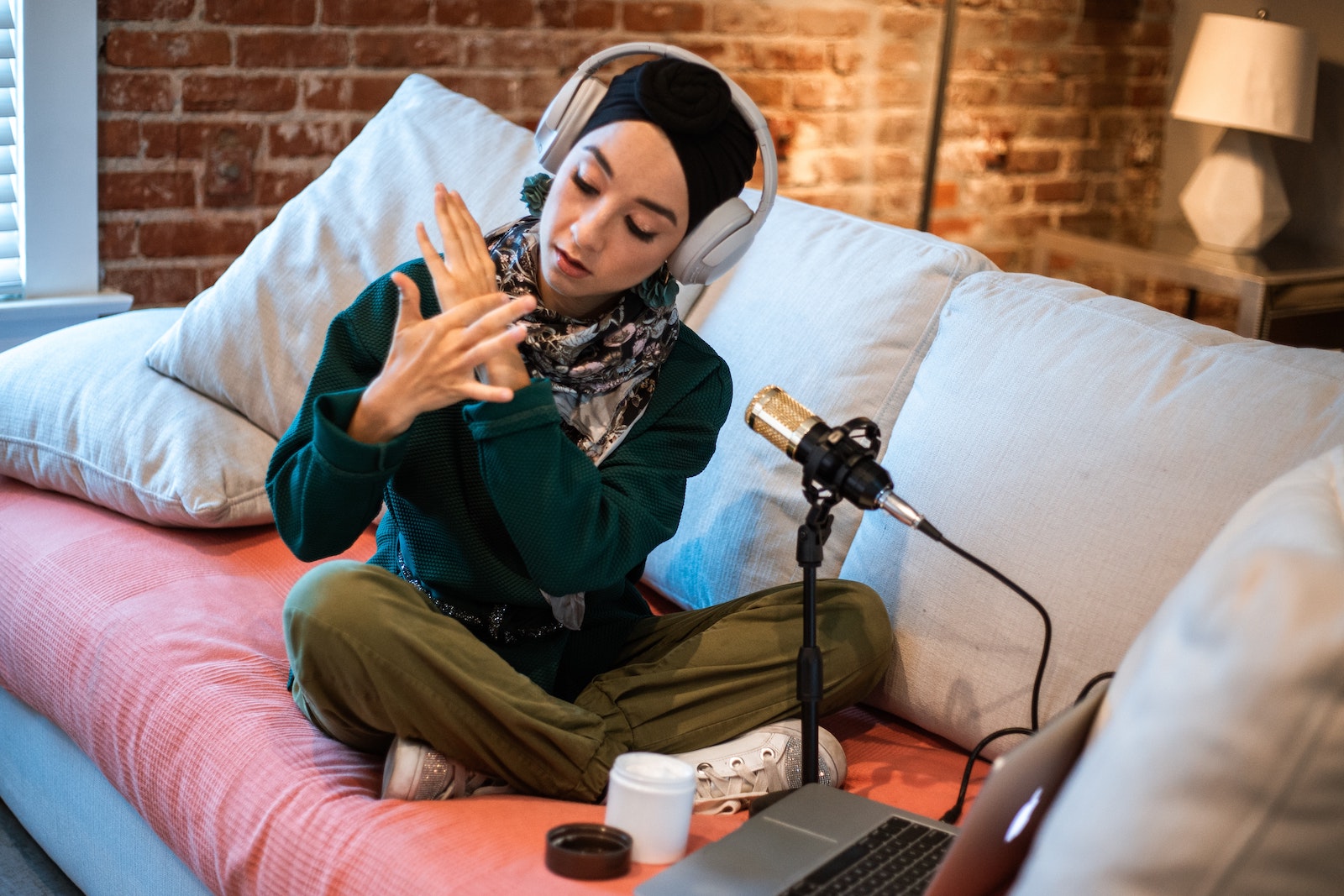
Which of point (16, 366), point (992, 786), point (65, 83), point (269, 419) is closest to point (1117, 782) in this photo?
point (992, 786)

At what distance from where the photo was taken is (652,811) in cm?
110

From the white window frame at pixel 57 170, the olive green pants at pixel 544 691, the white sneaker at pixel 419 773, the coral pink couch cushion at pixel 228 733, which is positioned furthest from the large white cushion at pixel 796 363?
the white window frame at pixel 57 170

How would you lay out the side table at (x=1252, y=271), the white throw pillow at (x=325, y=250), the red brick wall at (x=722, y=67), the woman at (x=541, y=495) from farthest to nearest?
the side table at (x=1252, y=271)
the red brick wall at (x=722, y=67)
the white throw pillow at (x=325, y=250)
the woman at (x=541, y=495)

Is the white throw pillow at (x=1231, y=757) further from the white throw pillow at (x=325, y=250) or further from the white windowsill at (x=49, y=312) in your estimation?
the white windowsill at (x=49, y=312)

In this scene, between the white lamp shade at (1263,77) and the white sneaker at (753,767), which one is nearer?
the white sneaker at (753,767)

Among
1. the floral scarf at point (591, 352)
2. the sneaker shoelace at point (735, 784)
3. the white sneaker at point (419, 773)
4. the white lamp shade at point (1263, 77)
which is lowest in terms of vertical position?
the sneaker shoelace at point (735, 784)

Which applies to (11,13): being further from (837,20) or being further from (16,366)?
(837,20)

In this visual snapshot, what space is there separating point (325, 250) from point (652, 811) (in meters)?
1.11

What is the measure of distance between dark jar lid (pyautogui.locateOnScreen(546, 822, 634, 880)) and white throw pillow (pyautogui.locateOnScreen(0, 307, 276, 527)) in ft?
2.70

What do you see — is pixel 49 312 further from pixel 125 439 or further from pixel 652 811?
pixel 652 811

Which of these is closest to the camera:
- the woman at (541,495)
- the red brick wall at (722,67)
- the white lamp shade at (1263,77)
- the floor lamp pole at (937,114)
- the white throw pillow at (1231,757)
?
the white throw pillow at (1231,757)

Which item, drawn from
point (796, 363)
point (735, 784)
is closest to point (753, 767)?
point (735, 784)

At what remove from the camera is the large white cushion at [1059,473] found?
1.26 metres

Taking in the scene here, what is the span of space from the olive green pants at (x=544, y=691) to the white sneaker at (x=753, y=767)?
31 millimetres
